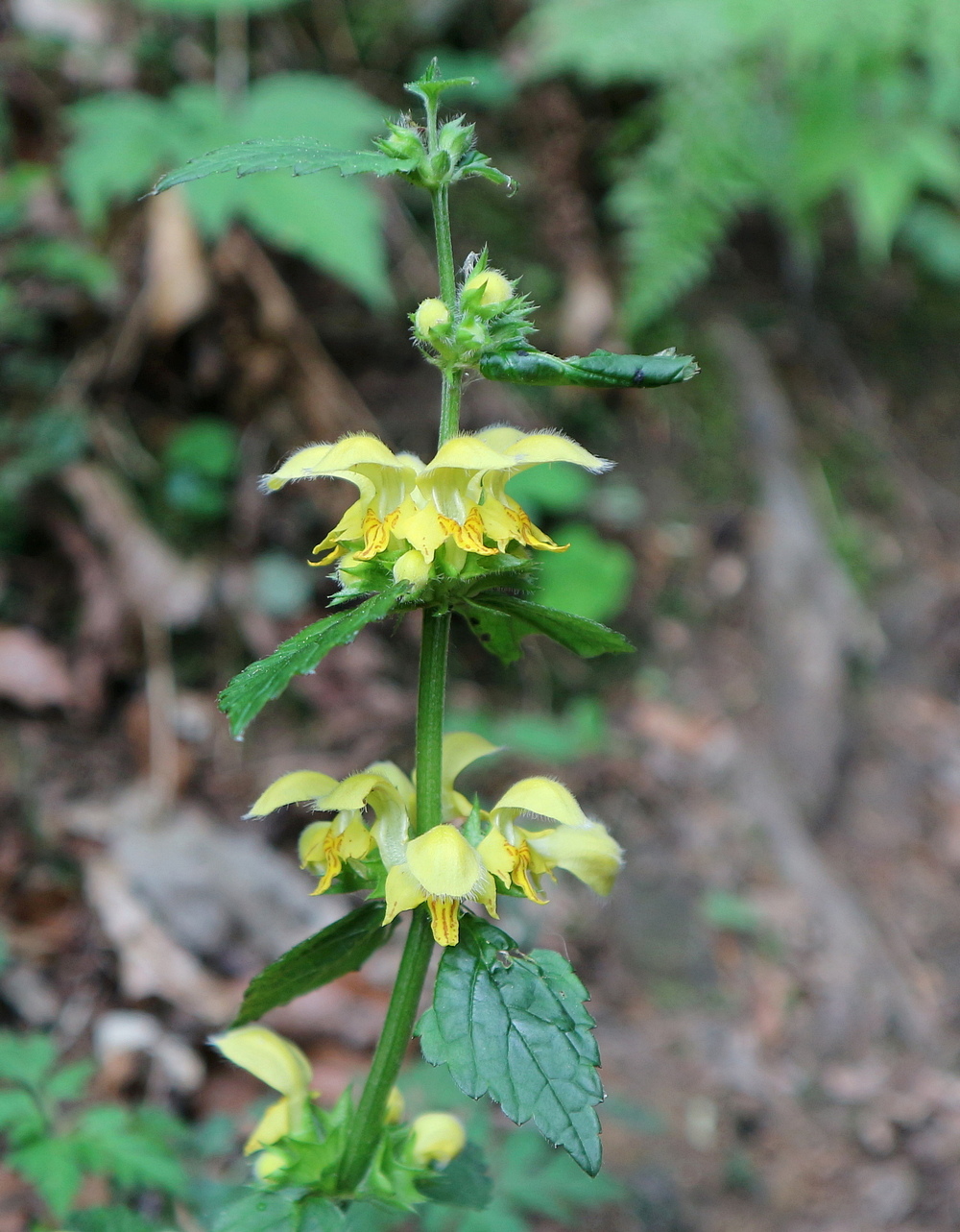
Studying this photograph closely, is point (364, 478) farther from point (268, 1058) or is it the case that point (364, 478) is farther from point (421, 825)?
point (268, 1058)

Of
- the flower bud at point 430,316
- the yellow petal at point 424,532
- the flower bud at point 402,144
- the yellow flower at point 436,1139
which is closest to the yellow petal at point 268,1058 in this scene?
the yellow flower at point 436,1139

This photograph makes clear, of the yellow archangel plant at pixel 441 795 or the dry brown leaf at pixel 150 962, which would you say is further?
the dry brown leaf at pixel 150 962

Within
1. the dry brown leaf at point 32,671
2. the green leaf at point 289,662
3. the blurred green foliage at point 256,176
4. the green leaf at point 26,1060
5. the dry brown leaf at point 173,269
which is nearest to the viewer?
the green leaf at point 289,662

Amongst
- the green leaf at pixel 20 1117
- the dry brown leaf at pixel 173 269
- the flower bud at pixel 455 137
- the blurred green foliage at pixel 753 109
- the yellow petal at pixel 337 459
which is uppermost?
the blurred green foliage at pixel 753 109

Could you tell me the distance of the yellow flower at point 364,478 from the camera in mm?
812

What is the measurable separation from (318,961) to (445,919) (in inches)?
6.1

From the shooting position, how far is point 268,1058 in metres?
1.05

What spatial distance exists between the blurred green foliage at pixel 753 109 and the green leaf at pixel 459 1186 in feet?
8.95

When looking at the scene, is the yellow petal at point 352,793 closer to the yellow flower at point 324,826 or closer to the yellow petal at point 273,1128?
the yellow flower at point 324,826

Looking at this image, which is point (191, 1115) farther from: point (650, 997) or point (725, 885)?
point (725, 885)

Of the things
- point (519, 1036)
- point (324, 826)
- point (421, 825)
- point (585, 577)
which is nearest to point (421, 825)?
point (421, 825)

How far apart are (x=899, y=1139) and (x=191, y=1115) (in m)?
1.67

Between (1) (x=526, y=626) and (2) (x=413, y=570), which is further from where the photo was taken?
(1) (x=526, y=626)

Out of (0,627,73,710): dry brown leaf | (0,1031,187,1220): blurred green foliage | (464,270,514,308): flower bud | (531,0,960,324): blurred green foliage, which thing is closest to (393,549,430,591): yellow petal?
(464,270,514,308): flower bud
